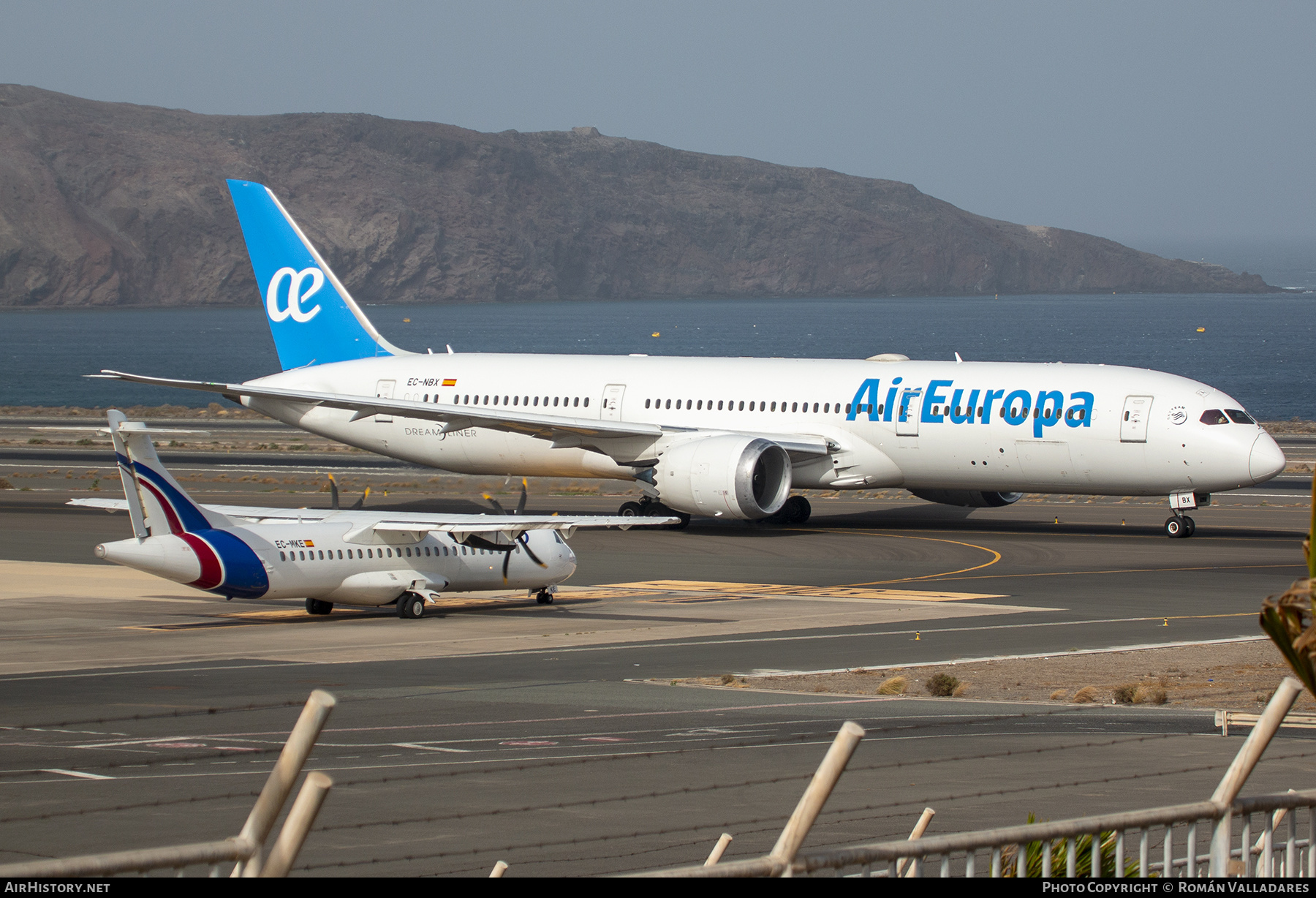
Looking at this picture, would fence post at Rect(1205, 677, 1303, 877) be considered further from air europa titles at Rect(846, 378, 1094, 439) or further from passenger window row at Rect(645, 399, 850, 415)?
passenger window row at Rect(645, 399, 850, 415)

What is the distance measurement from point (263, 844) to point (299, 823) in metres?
0.41

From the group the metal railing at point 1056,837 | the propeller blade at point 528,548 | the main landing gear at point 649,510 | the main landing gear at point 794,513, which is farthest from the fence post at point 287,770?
the main landing gear at point 794,513

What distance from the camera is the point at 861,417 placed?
4419 cm

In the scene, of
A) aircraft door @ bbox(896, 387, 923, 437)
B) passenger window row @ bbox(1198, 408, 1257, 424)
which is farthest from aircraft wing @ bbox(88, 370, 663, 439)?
passenger window row @ bbox(1198, 408, 1257, 424)

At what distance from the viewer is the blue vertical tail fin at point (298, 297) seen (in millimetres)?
54875

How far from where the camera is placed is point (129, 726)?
18.9 m

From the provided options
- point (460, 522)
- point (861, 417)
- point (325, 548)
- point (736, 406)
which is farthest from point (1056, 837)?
point (736, 406)

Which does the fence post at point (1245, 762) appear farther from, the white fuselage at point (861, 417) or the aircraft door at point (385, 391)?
the aircraft door at point (385, 391)

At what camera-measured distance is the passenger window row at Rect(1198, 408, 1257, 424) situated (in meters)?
40.6

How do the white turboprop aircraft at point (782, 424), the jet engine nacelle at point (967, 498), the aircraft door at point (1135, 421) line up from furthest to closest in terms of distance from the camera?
the jet engine nacelle at point (967, 498), the white turboprop aircraft at point (782, 424), the aircraft door at point (1135, 421)

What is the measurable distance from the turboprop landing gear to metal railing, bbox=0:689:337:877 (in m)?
39.9

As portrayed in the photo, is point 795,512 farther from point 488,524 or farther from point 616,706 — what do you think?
point 616,706

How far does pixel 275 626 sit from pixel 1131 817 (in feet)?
81.7

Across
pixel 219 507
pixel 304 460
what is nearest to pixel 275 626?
pixel 219 507
